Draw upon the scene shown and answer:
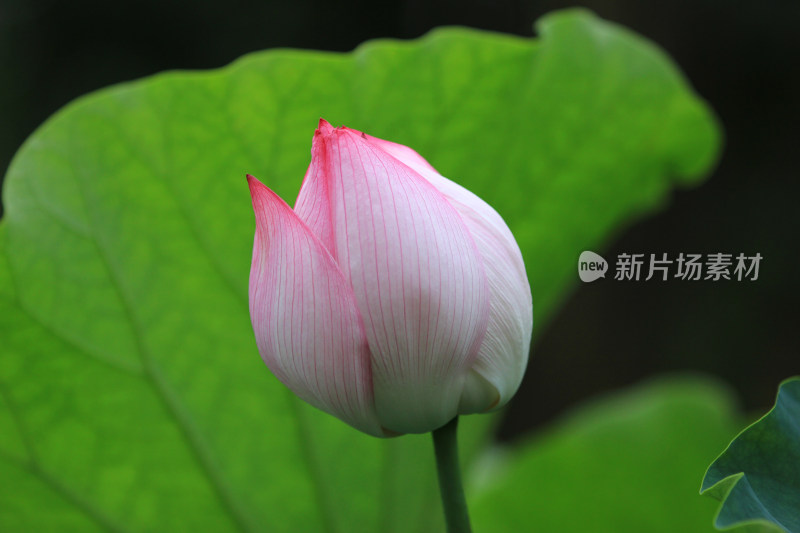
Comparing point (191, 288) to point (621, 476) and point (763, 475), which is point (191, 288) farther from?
point (621, 476)

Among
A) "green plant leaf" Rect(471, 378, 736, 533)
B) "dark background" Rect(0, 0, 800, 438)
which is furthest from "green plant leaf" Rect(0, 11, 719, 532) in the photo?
"dark background" Rect(0, 0, 800, 438)

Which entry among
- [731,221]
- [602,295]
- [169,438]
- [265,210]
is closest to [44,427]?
[169,438]

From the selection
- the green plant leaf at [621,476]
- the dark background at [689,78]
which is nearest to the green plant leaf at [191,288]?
the green plant leaf at [621,476]

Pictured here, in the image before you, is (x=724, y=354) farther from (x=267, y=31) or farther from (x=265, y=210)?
(x=265, y=210)

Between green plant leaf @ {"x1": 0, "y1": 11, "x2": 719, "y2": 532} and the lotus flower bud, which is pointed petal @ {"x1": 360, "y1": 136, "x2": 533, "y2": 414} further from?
green plant leaf @ {"x1": 0, "y1": 11, "x2": 719, "y2": 532}

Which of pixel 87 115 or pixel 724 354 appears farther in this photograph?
pixel 724 354
